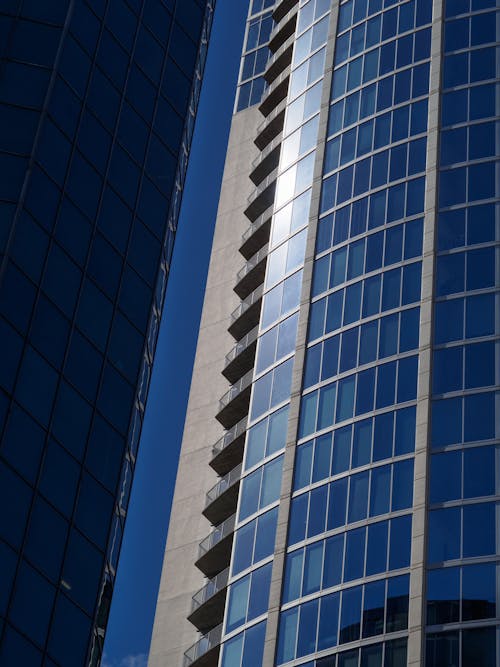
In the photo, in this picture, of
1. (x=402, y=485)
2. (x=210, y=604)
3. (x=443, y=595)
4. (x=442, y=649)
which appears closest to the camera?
(x=442, y=649)

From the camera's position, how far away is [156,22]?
55.5m

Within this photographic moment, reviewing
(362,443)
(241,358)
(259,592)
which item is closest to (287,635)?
(259,592)

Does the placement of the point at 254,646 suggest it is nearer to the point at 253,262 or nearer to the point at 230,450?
the point at 230,450

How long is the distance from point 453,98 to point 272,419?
19221 mm

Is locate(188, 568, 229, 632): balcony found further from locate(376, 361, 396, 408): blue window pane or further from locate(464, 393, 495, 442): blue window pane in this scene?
locate(464, 393, 495, 442): blue window pane

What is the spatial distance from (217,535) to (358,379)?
1308cm

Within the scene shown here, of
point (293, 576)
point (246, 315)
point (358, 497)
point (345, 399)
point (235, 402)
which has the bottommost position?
point (293, 576)

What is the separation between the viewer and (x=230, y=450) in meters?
76.9

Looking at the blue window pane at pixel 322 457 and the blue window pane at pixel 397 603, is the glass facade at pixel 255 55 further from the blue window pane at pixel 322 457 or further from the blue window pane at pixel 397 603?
the blue window pane at pixel 397 603

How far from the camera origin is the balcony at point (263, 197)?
87625mm

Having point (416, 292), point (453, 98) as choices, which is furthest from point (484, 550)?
point (453, 98)

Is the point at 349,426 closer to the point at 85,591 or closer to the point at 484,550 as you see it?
the point at 484,550

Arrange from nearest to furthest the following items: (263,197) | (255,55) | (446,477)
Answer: (446,477) → (263,197) → (255,55)

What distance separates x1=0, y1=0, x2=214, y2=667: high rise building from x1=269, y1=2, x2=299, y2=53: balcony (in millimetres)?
41214
